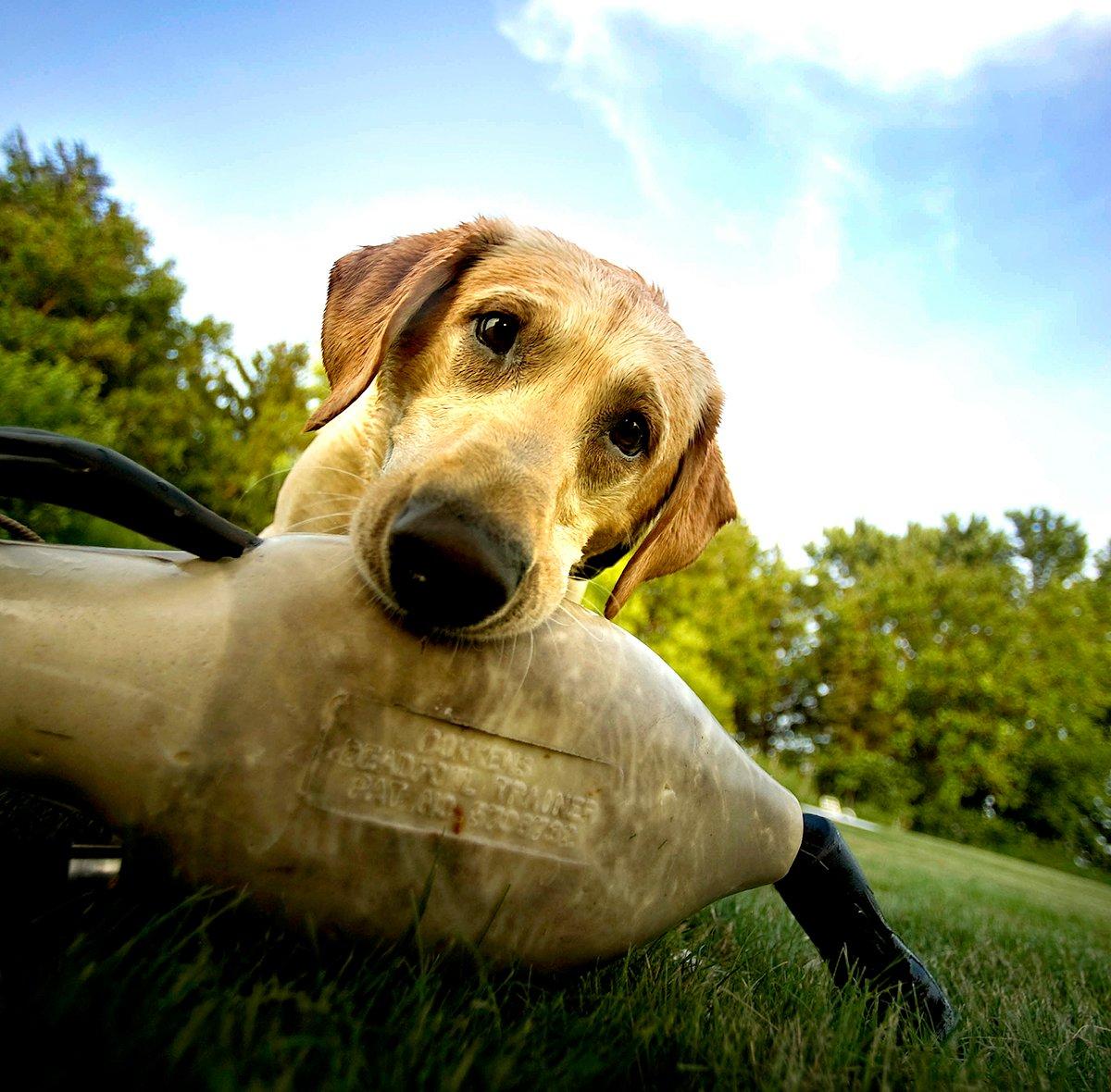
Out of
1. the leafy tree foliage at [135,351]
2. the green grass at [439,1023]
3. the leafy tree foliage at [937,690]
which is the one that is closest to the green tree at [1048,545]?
the leafy tree foliage at [937,690]

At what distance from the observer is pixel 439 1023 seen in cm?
109

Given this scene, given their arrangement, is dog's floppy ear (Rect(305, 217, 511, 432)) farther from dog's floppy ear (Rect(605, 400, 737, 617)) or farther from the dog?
dog's floppy ear (Rect(605, 400, 737, 617))

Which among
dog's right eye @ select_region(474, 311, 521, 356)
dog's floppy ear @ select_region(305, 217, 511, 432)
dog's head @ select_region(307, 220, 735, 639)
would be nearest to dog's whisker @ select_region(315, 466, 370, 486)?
dog's head @ select_region(307, 220, 735, 639)

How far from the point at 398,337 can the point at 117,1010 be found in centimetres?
262

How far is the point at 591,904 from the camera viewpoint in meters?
1.39

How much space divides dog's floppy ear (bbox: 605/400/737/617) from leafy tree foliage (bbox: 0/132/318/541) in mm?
18575

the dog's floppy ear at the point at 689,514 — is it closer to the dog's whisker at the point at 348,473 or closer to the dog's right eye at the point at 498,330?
the dog's right eye at the point at 498,330

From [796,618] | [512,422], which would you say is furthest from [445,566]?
[796,618]

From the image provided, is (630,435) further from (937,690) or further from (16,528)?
(937,690)

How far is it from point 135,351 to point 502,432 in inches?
1133

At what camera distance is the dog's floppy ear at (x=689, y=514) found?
133 inches

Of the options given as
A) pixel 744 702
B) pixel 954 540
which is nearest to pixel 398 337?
pixel 744 702

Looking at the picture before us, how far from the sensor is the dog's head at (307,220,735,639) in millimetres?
1639

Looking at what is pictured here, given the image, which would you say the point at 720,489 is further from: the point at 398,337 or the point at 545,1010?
the point at 545,1010
